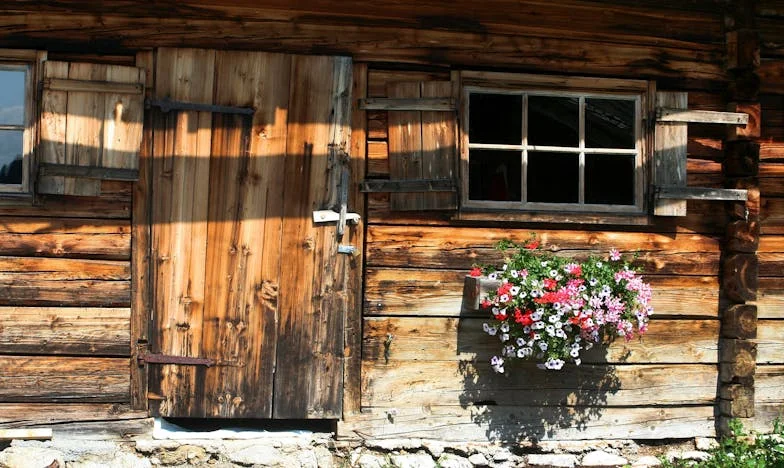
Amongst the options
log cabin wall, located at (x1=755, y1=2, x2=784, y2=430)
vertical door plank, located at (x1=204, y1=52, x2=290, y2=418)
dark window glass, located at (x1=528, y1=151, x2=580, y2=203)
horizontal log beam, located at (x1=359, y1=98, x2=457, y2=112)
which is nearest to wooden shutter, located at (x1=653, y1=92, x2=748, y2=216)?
log cabin wall, located at (x1=755, y1=2, x2=784, y2=430)

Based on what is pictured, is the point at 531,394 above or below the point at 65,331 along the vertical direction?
below

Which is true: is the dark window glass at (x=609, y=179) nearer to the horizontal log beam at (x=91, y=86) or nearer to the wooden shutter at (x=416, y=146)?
the wooden shutter at (x=416, y=146)

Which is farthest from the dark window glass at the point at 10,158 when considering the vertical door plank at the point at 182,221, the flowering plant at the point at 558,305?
the flowering plant at the point at 558,305

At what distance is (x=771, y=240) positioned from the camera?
17.0ft

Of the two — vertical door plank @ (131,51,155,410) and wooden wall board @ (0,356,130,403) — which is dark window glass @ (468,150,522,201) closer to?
vertical door plank @ (131,51,155,410)

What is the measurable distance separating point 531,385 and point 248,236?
188cm

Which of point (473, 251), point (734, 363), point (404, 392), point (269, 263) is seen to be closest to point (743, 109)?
point (734, 363)

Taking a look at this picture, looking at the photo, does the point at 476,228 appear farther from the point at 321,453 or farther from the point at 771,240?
the point at 771,240

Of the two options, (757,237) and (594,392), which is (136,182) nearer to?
(594,392)

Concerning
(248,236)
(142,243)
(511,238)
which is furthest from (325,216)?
(511,238)

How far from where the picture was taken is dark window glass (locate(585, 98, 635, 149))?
502 cm

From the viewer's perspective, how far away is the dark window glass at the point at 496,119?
492 cm

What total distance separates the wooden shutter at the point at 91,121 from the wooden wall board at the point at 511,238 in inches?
56.5

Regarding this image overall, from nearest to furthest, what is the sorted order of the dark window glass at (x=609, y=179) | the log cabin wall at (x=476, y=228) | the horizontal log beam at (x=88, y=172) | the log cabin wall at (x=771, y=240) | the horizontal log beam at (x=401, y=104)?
the horizontal log beam at (x=88, y=172) < the log cabin wall at (x=476, y=228) < the horizontal log beam at (x=401, y=104) < the dark window glass at (x=609, y=179) < the log cabin wall at (x=771, y=240)
